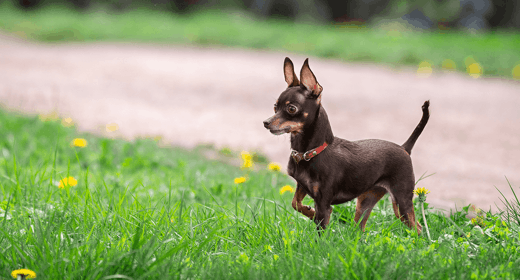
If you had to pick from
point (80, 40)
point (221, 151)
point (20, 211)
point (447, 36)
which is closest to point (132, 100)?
point (221, 151)

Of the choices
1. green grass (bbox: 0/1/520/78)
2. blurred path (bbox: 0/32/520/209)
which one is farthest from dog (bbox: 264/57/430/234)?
green grass (bbox: 0/1/520/78)

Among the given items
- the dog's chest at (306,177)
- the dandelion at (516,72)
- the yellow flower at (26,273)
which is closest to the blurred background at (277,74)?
the dandelion at (516,72)

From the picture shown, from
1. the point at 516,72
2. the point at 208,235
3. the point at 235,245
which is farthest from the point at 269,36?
the point at 208,235

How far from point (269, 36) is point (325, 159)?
432 inches

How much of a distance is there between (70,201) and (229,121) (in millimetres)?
4109

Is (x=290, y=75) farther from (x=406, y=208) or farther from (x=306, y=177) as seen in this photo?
(x=406, y=208)

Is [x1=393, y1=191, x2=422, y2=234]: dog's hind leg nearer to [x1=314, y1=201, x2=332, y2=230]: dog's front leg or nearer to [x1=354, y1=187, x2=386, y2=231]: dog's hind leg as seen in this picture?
[x1=354, y1=187, x2=386, y2=231]: dog's hind leg

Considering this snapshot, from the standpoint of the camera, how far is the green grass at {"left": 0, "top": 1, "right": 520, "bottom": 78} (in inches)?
394

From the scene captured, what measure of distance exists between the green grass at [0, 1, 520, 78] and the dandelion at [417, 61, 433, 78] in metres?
0.16

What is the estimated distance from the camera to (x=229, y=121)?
21.6ft

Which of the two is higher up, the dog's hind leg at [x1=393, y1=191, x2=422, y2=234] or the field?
the dog's hind leg at [x1=393, y1=191, x2=422, y2=234]

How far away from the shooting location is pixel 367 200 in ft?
7.25

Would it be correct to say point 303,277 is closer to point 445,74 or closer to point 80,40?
point 445,74

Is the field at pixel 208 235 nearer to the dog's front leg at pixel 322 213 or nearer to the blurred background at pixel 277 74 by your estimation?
the dog's front leg at pixel 322 213
